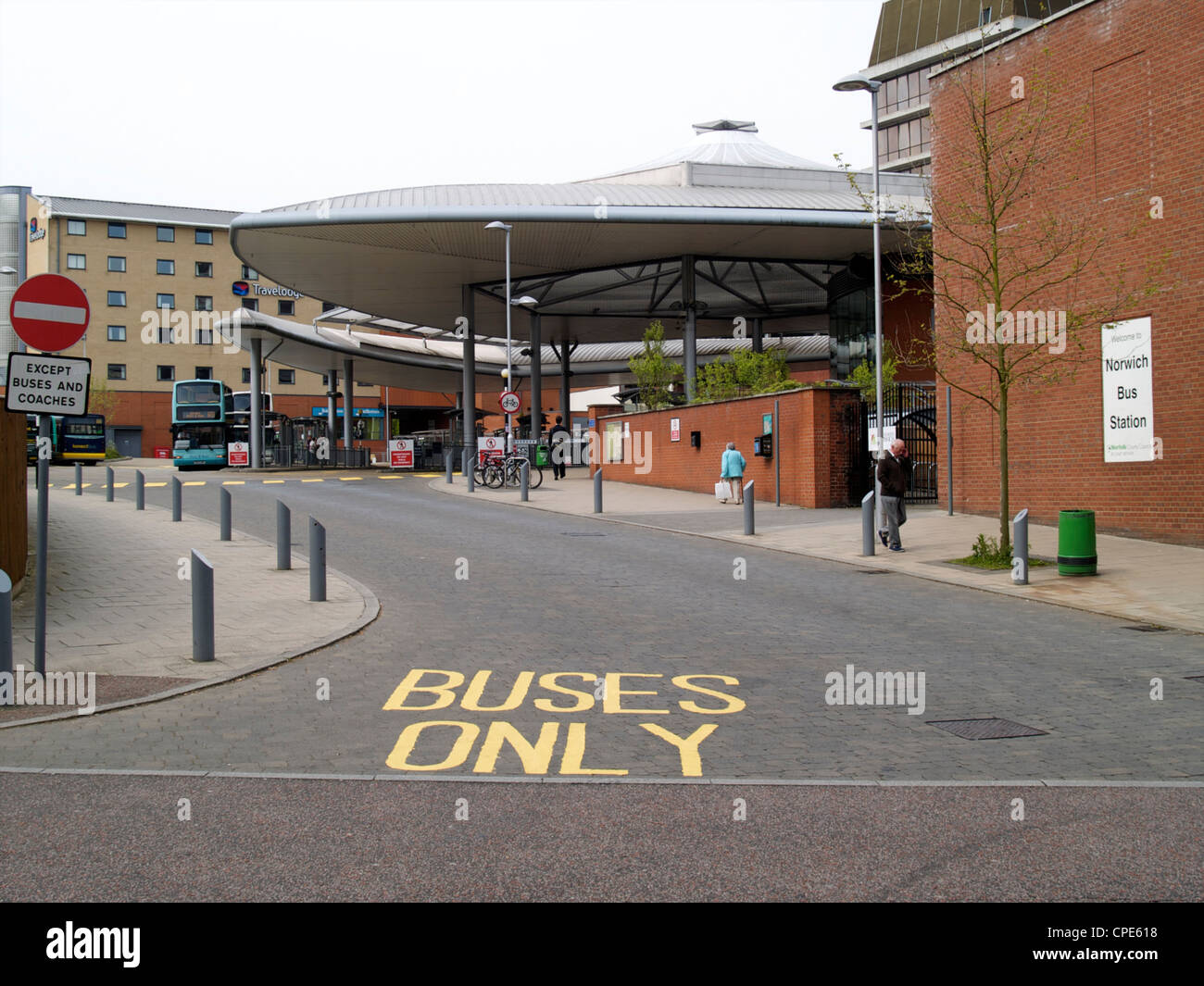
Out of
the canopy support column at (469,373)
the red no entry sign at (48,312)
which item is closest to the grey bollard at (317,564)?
the red no entry sign at (48,312)

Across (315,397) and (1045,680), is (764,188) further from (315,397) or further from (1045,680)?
(315,397)

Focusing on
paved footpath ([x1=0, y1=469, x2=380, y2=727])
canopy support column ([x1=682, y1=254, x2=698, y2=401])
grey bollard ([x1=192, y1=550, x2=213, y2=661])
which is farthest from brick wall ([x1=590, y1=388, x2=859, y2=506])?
grey bollard ([x1=192, y1=550, x2=213, y2=661])

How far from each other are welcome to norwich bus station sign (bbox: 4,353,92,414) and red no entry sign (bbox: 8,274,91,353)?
0.42ft

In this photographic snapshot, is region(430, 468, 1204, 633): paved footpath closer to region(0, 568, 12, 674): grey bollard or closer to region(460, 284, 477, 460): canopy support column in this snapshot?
region(0, 568, 12, 674): grey bollard

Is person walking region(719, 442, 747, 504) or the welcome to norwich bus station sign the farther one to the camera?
person walking region(719, 442, 747, 504)

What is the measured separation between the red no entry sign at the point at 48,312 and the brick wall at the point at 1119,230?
13321mm

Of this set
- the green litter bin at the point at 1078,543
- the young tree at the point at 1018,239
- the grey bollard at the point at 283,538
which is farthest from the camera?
the young tree at the point at 1018,239

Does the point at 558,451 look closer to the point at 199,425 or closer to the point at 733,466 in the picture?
the point at 733,466

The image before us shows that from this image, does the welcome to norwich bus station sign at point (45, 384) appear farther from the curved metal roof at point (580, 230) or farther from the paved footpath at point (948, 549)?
the curved metal roof at point (580, 230)

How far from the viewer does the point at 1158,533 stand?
1742 cm

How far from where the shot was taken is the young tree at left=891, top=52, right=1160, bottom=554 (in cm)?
1648

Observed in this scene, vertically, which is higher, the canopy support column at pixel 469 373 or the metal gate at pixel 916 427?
the canopy support column at pixel 469 373

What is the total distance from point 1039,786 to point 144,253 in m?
81.9

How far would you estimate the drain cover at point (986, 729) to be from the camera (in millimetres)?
6797
